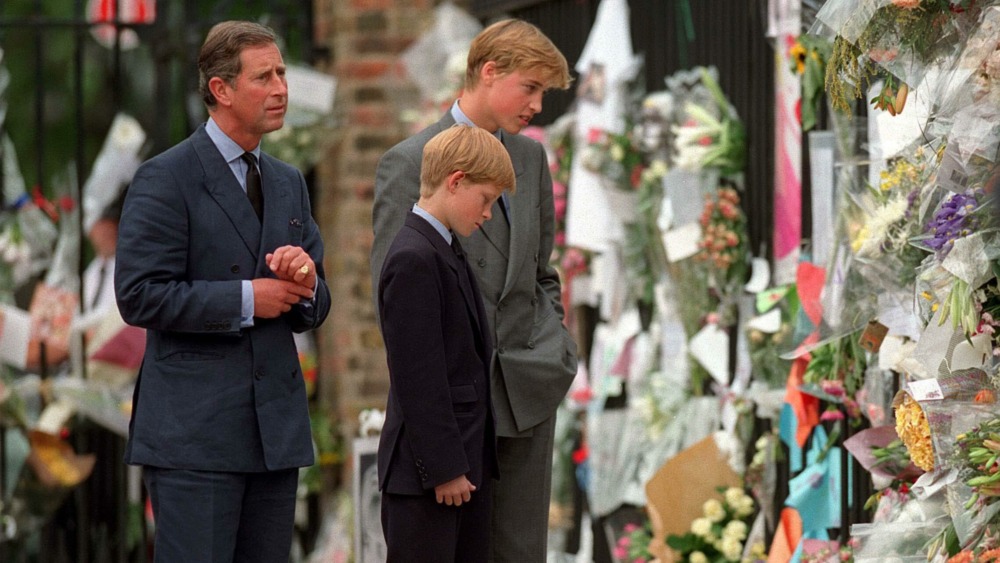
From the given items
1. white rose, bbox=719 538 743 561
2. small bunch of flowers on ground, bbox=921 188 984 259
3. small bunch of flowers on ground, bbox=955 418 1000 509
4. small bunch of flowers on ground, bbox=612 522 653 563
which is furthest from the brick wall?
small bunch of flowers on ground, bbox=955 418 1000 509

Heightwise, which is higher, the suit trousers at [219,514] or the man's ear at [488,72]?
the man's ear at [488,72]

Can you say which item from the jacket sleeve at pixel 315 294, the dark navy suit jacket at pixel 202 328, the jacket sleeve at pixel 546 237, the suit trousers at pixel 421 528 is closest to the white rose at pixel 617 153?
the jacket sleeve at pixel 546 237

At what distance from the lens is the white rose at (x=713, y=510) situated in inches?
194

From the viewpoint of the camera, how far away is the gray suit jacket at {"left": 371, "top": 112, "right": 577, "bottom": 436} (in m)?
3.42

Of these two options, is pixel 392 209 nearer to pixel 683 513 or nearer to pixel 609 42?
pixel 683 513

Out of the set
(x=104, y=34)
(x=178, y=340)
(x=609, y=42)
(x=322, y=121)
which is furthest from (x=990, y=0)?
(x=104, y=34)

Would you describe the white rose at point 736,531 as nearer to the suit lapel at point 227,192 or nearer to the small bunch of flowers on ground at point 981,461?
the small bunch of flowers on ground at point 981,461

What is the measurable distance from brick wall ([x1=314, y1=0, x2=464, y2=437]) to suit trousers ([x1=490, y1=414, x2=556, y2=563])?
3539mm

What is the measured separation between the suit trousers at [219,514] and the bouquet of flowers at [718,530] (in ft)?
6.28

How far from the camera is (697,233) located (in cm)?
514

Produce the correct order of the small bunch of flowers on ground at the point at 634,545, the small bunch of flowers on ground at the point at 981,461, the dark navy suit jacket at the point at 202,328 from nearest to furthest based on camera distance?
the small bunch of flowers on ground at the point at 981,461 → the dark navy suit jacket at the point at 202,328 → the small bunch of flowers on ground at the point at 634,545

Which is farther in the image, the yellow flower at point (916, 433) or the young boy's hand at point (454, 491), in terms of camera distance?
the yellow flower at point (916, 433)

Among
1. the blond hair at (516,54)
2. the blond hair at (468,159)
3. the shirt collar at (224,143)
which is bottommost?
the blond hair at (468,159)

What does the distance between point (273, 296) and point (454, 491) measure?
561 millimetres
